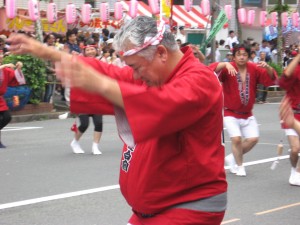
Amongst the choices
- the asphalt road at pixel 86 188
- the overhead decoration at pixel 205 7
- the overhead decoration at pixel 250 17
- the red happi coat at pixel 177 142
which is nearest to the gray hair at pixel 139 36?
the red happi coat at pixel 177 142

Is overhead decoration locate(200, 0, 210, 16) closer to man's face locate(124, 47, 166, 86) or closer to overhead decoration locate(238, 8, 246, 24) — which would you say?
overhead decoration locate(238, 8, 246, 24)

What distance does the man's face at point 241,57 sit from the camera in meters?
9.52

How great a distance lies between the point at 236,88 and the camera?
9469mm

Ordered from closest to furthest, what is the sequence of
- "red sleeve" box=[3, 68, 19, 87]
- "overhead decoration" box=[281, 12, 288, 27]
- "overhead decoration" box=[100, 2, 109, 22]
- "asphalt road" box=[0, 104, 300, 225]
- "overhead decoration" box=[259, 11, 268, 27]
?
"asphalt road" box=[0, 104, 300, 225] < "red sleeve" box=[3, 68, 19, 87] < "overhead decoration" box=[100, 2, 109, 22] < "overhead decoration" box=[281, 12, 288, 27] < "overhead decoration" box=[259, 11, 268, 27]

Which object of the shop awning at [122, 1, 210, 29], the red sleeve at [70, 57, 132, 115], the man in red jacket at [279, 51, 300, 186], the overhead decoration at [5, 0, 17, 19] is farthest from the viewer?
the shop awning at [122, 1, 210, 29]

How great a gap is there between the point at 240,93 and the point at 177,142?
639 cm

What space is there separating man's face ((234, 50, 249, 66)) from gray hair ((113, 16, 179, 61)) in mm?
6493

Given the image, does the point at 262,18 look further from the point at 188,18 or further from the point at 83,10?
the point at 83,10

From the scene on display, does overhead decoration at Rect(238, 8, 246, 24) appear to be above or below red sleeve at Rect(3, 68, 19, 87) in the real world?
above

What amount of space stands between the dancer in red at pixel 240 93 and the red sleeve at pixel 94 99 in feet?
19.4

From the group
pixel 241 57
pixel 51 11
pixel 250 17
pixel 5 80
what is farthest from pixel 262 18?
pixel 241 57

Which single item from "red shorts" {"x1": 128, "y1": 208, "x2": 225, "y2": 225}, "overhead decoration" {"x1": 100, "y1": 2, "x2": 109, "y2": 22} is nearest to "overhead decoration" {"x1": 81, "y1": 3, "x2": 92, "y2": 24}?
"overhead decoration" {"x1": 100, "y1": 2, "x2": 109, "y2": 22}

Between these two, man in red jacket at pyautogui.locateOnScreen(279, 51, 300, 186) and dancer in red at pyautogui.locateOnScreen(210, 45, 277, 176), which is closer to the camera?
man in red jacket at pyautogui.locateOnScreen(279, 51, 300, 186)

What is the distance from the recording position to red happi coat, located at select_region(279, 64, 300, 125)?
814cm
